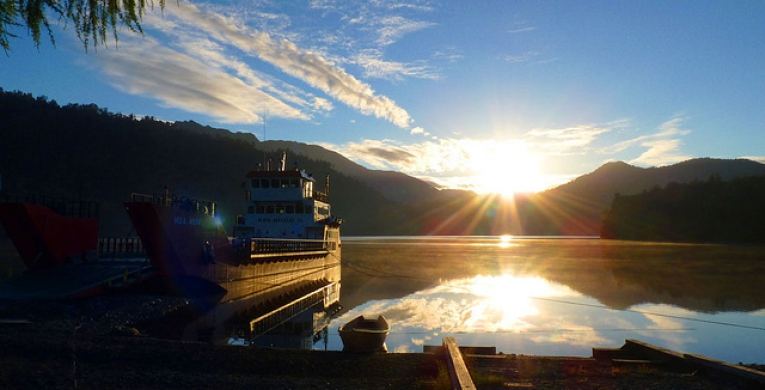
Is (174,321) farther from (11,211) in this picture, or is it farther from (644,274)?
(644,274)

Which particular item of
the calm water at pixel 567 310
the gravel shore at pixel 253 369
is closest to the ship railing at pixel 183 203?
the calm water at pixel 567 310

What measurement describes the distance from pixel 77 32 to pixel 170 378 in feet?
18.1

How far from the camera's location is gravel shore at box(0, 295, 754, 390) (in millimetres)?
8211

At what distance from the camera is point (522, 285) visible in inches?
1389

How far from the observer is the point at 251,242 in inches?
976

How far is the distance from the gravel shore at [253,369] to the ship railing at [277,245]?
41.9ft

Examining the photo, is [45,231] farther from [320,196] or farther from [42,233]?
[320,196]

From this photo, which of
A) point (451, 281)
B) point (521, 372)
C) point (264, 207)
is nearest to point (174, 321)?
point (521, 372)

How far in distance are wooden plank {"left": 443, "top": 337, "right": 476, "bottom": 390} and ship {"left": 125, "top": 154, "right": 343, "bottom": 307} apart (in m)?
13.5

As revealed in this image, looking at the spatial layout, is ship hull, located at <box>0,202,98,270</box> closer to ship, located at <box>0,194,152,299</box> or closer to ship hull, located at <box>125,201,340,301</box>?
ship, located at <box>0,194,152,299</box>

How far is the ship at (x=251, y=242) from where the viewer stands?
19.8 metres

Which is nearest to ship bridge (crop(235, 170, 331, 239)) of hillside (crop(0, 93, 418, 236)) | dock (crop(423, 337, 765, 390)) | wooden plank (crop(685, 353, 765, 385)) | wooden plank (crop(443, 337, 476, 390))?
dock (crop(423, 337, 765, 390))

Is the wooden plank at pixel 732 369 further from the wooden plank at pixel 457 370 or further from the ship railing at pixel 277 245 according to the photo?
the ship railing at pixel 277 245

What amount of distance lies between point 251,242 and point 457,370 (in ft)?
60.3
